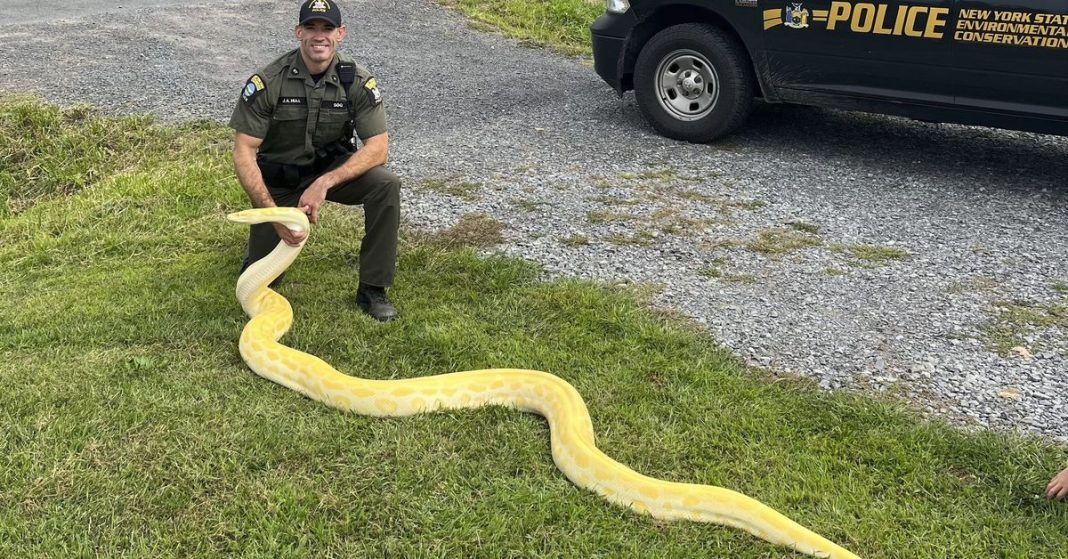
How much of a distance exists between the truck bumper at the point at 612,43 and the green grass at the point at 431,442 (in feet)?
10.8

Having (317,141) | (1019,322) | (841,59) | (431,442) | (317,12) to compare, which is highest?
(317,12)

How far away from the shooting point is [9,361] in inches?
165

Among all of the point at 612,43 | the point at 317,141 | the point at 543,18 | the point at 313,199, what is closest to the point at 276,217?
the point at 313,199

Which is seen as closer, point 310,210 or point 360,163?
point 310,210

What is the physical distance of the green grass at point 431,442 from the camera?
10.1ft

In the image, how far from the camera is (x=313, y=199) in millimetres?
4613

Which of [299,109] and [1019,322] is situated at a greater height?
[299,109]

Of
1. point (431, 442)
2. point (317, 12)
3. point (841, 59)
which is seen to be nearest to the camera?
point (431, 442)

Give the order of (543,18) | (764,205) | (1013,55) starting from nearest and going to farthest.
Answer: (1013,55) < (764,205) < (543,18)

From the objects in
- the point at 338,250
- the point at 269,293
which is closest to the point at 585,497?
the point at 269,293

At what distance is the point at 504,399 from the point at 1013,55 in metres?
4.75

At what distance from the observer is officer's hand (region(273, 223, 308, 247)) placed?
4555 millimetres

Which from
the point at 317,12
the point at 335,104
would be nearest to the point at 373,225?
the point at 335,104

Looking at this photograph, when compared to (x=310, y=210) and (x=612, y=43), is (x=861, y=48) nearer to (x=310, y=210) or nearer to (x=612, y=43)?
(x=612, y=43)
